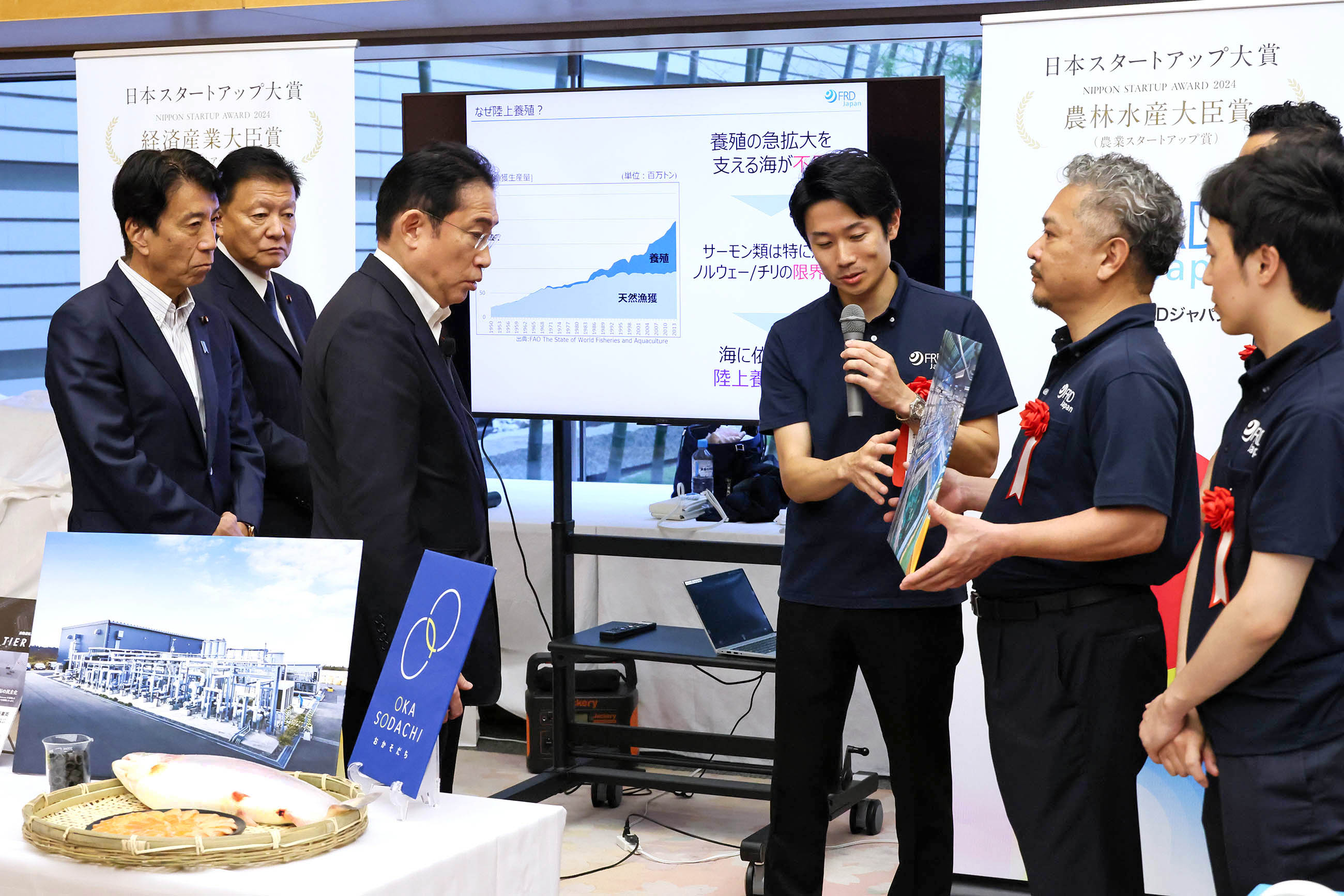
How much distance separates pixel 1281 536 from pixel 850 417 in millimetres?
914

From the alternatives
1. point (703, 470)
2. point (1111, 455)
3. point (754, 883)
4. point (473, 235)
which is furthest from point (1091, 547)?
point (703, 470)

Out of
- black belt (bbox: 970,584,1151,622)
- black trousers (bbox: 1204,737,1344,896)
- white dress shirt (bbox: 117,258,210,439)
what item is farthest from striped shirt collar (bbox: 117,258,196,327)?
black trousers (bbox: 1204,737,1344,896)

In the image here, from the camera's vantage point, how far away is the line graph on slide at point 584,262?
11.1 ft

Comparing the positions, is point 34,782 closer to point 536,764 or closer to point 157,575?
point 157,575

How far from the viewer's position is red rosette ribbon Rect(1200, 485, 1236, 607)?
1.62m

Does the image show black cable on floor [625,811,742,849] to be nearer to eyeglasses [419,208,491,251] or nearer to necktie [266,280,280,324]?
necktie [266,280,280,324]

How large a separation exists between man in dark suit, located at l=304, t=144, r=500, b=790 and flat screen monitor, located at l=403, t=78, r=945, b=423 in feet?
4.30

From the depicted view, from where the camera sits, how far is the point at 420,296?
80.4 inches

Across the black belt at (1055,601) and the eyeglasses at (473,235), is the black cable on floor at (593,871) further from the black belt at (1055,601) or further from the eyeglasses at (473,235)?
the eyeglasses at (473,235)

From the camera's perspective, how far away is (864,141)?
3.21 metres

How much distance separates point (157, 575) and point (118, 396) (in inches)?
41.8

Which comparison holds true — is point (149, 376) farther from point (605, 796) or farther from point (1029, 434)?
point (605, 796)

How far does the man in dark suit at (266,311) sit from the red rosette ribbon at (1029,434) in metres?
1.81

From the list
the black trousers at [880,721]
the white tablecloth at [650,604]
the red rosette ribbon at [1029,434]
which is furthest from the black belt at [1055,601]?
the white tablecloth at [650,604]
